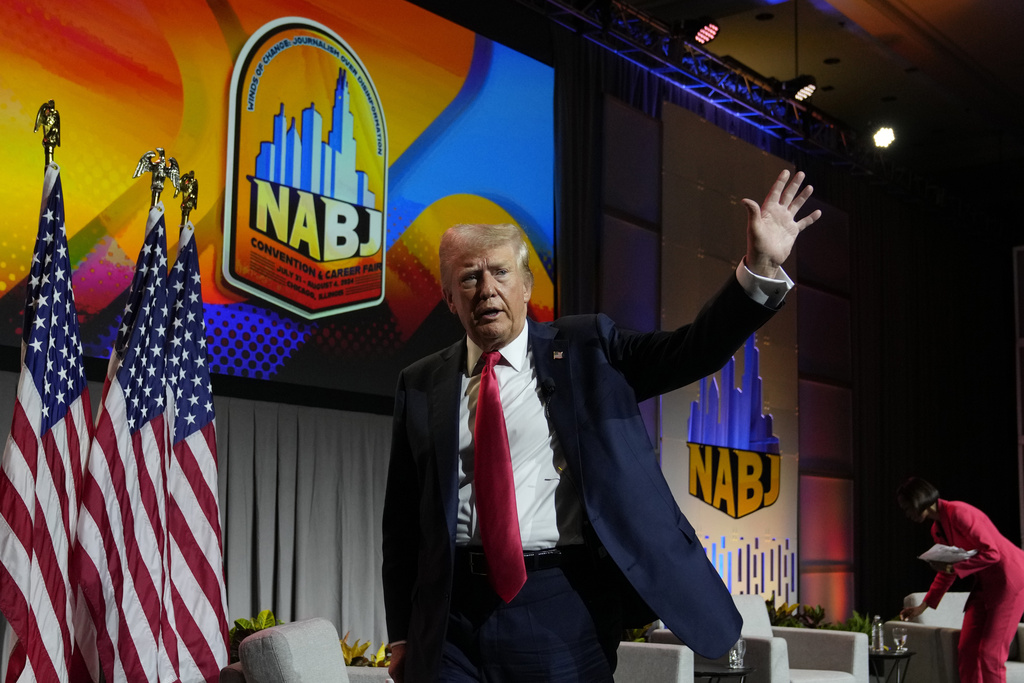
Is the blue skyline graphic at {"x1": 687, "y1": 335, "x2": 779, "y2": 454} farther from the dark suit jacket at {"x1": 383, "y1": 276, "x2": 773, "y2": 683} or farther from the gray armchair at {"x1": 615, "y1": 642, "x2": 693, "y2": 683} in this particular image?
the dark suit jacket at {"x1": 383, "y1": 276, "x2": 773, "y2": 683}

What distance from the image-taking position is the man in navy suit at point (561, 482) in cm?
202

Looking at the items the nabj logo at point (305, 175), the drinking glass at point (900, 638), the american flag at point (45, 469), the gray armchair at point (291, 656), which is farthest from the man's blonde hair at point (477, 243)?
the drinking glass at point (900, 638)

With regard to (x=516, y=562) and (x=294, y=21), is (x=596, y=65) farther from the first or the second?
(x=516, y=562)

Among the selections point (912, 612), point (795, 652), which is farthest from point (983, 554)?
point (795, 652)

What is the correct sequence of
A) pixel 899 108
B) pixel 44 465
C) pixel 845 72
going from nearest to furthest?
pixel 44 465 < pixel 845 72 < pixel 899 108

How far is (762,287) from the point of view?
1948 millimetres

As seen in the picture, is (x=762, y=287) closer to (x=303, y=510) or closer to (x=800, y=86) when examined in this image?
(x=303, y=510)

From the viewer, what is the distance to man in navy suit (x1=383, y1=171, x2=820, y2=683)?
2.02 metres

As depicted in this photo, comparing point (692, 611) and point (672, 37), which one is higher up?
point (672, 37)

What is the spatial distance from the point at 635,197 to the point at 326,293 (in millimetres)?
3209

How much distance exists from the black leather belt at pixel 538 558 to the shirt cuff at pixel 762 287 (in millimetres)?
565

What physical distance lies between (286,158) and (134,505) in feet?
7.76

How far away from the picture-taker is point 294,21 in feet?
20.5

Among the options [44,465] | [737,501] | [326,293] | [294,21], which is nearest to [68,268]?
[44,465]
